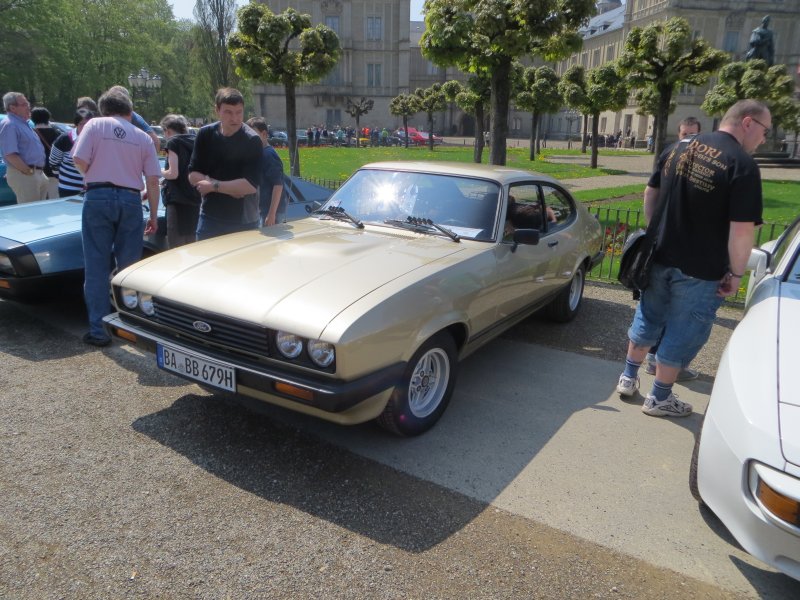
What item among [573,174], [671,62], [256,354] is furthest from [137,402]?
[573,174]

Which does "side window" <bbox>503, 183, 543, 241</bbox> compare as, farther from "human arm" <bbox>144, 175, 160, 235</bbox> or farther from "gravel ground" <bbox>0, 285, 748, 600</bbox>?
"human arm" <bbox>144, 175, 160, 235</bbox>

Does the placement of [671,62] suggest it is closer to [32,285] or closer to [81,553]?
[32,285]

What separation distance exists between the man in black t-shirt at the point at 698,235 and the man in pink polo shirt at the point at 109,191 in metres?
3.88

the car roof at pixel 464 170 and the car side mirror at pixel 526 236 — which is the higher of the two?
the car roof at pixel 464 170

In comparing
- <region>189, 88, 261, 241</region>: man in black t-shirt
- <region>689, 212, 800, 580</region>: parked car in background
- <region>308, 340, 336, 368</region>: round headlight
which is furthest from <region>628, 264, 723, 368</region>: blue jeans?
<region>189, 88, 261, 241</region>: man in black t-shirt

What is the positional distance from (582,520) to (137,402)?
114 inches

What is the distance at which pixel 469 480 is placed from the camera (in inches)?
124

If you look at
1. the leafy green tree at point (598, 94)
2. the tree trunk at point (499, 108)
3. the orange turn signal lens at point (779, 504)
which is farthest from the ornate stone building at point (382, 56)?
the orange turn signal lens at point (779, 504)

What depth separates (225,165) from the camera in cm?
484

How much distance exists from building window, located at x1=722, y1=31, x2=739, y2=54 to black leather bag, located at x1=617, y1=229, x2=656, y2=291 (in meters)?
64.9

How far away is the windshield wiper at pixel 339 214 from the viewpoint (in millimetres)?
4398

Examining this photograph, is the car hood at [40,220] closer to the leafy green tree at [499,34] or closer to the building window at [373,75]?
the leafy green tree at [499,34]

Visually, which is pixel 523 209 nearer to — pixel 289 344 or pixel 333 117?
pixel 289 344

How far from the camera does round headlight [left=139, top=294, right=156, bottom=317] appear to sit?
3.43m
